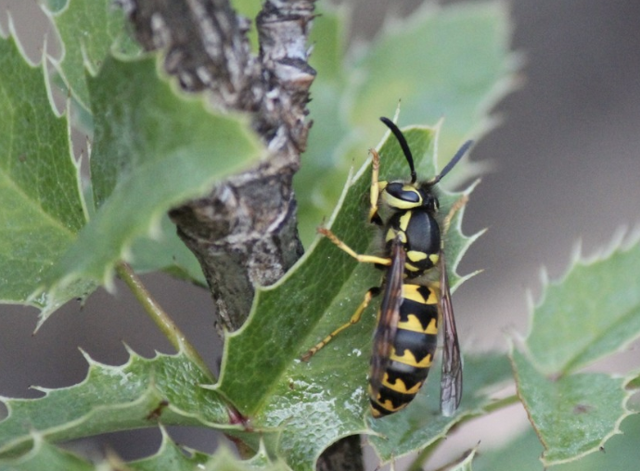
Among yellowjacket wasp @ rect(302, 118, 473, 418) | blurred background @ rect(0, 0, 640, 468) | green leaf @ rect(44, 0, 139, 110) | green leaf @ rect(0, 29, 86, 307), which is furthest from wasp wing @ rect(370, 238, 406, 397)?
blurred background @ rect(0, 0, 640, 468)

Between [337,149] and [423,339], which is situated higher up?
[337,149]

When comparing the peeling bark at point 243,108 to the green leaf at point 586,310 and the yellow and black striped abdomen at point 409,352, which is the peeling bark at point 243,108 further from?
the green leaf at point 586,310

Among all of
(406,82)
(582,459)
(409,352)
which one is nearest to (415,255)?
(409,352)

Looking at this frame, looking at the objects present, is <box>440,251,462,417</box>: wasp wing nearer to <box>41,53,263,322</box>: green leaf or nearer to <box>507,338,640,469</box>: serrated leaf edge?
<box>507,338,640,469</box>: serrated leaf edge

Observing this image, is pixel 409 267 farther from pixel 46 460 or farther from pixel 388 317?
pixel 46 460

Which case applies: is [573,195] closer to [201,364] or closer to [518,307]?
[518,307]

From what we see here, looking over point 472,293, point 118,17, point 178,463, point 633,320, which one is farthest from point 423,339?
point 472,293

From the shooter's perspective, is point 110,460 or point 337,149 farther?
point 337,149

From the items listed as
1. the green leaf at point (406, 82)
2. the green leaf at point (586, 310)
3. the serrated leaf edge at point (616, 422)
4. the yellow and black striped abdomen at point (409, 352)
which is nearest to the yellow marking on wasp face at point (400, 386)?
the yellow and black striped abdomen at point (409, 352)
